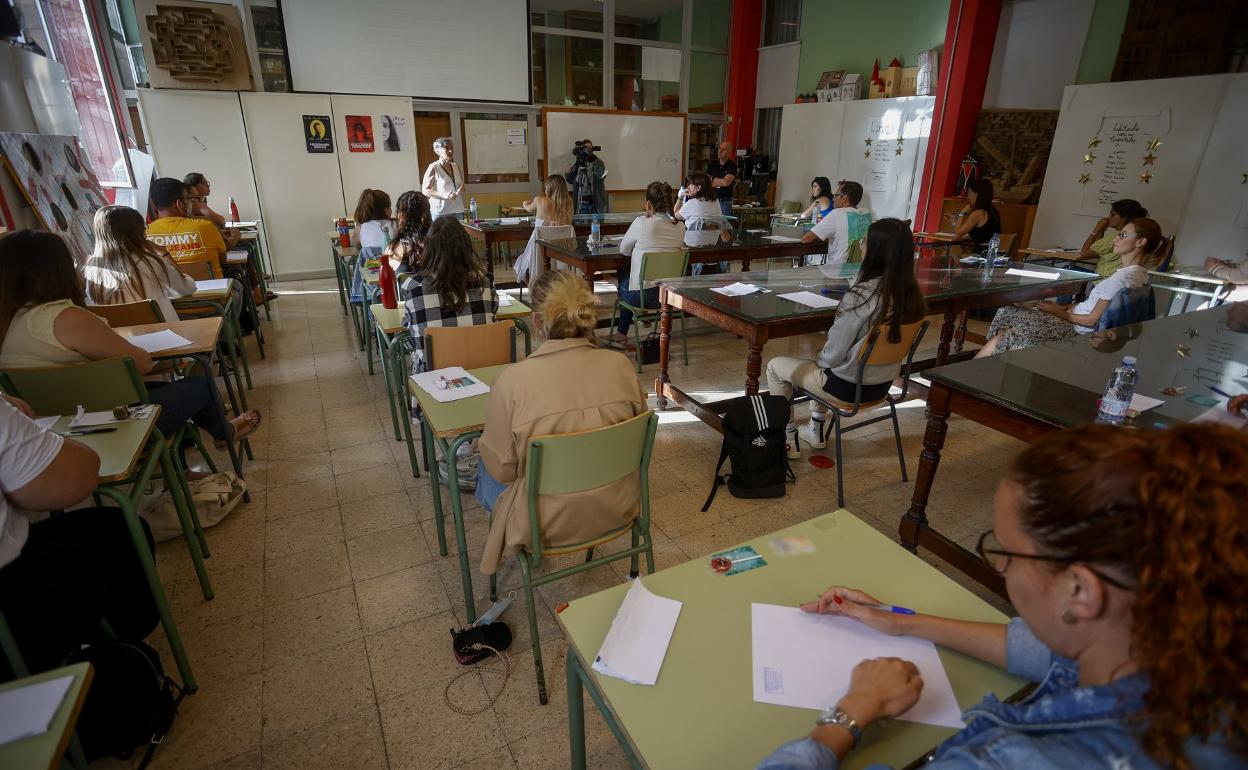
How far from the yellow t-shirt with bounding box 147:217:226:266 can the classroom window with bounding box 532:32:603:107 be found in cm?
540

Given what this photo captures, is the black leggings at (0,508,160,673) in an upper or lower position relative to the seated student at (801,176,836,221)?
lower

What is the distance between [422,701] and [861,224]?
4.38 metres

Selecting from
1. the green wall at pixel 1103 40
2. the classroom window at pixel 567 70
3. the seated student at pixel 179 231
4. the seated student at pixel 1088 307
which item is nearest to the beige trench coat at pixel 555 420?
the seated student at pixel 1088 307

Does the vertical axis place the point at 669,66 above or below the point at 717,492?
above

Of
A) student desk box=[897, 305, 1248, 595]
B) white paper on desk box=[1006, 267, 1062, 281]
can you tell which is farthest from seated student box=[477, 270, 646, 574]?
white paper on desk box=[1006, 267, 1062, 281]

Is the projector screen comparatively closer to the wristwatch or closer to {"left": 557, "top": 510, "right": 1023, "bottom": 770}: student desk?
{"left": 557, "top": 510, "right": 1023, "bottom": 770}: student desk

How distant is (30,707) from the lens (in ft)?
3.01

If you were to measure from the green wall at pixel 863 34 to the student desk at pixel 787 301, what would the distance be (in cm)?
440

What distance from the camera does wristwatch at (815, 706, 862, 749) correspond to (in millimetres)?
822

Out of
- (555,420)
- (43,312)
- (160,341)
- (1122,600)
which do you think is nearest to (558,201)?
(160,341)

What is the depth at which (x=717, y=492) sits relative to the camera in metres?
2.84

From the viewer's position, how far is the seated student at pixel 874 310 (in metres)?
2.54

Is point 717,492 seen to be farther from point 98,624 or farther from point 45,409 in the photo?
point 45,409

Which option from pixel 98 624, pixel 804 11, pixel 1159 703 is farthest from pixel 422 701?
pixel 804 11
